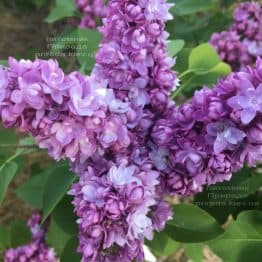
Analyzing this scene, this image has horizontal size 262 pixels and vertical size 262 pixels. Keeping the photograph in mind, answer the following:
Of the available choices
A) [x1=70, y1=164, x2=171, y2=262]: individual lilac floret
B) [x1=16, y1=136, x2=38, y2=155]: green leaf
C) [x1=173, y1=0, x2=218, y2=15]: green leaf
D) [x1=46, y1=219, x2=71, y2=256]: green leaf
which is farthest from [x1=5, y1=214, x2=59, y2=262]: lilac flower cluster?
[x1=173, y1=0, x2=218, y2=15]: green leaf

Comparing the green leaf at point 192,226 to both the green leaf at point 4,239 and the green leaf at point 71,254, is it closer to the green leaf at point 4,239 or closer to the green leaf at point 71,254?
the green leaf at point 71,254

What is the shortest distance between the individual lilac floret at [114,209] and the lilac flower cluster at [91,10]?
727 millimetres

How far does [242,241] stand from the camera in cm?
100

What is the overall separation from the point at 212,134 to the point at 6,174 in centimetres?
44

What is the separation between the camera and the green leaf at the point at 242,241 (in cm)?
99

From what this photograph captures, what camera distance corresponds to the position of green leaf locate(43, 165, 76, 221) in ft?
2.98

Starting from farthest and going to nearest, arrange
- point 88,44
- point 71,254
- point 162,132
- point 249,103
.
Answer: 1. point 88,44
2. point 71,254
3. point 162,132
4. point 249,103

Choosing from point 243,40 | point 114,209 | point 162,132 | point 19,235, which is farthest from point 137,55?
point 19,235

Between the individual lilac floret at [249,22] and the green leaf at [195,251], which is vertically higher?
the individual lilac floret at [249,22]

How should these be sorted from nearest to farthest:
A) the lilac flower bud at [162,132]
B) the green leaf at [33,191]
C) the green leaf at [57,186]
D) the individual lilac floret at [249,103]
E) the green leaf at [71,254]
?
the individual lilac floret at [249,103]
the lilac flower bud at [162,132]
the green leaf at [57,186]
the green leaf at [71,254]
the green leaf at [33,191]

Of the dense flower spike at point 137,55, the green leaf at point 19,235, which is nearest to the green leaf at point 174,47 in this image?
the dense flower spike at point 137,55

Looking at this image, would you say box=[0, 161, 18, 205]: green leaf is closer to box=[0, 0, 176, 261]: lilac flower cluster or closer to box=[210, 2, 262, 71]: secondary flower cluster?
box=[0, 0, 176, 261]: lilac flower cluster

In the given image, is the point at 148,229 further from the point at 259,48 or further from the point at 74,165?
the point at 259,48

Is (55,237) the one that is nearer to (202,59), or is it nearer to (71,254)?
(71,254)
